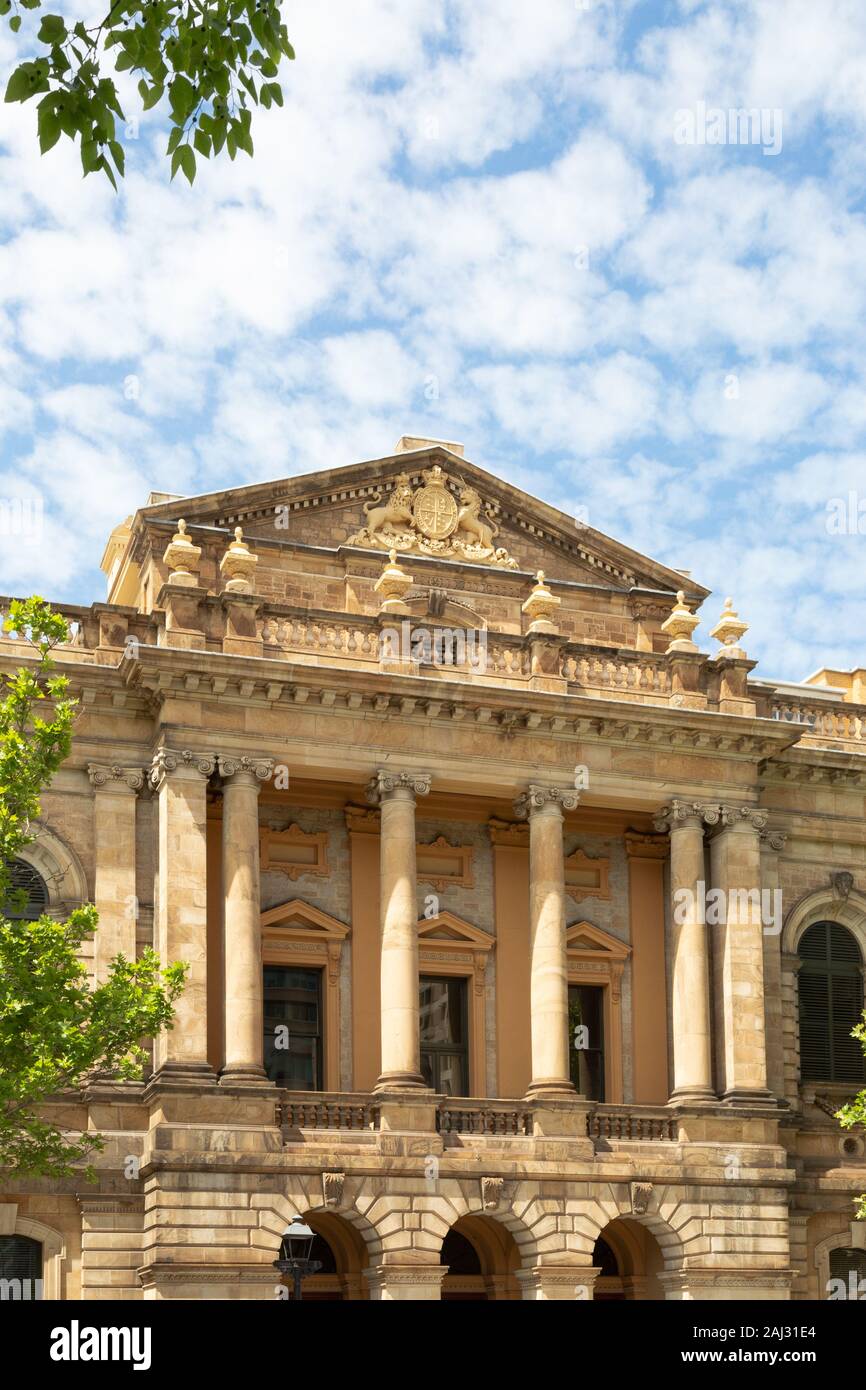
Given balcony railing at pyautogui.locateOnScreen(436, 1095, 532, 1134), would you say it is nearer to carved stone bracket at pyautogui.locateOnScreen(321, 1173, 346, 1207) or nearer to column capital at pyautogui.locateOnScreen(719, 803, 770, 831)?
carved stone bracket at pyautogui.locateOnScreen(321, 1173, 346, 1207)

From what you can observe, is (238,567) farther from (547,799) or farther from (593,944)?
(593,944)

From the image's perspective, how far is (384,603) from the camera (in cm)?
3438

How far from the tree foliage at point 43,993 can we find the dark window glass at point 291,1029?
6.78m

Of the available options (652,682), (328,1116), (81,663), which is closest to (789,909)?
(652,682)

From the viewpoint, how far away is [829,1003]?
123ft

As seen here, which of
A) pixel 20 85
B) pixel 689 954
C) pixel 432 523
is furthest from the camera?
pixel 432 523

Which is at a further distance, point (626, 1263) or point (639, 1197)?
point (626, 1263)

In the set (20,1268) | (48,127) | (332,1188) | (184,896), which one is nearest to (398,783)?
(184,896)

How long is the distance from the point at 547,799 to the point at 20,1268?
1134 cm

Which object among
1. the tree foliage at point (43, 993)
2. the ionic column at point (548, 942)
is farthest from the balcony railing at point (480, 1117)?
the tree foliage at point (43, 993)
